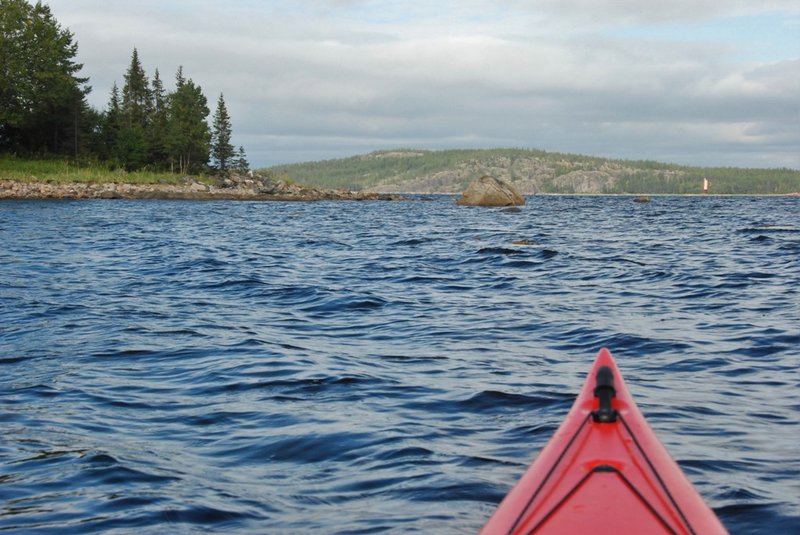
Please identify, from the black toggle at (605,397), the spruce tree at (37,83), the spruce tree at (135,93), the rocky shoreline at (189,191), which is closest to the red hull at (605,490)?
the black toggle at (605,397)

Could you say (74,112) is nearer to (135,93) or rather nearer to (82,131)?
(82,131)

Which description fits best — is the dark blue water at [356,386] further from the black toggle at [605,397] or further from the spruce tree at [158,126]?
the spruce tree at [158,126]

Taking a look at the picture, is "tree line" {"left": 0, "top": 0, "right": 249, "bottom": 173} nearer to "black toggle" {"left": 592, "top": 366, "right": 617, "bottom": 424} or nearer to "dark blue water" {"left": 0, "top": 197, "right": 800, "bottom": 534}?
"dark blue water" {"left": 0, "top": 197, "right": 800, "bottom": 534}

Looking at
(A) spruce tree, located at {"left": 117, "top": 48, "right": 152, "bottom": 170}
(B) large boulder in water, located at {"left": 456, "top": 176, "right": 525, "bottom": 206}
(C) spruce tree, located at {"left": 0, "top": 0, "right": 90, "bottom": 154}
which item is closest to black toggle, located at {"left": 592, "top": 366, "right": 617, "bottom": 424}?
(B) large boulder in water, located at {"left": 456, "top": 176, "right": 525, "bottom": 206}

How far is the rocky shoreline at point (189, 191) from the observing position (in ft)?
181

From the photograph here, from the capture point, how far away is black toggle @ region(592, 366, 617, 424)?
3743 millimetres

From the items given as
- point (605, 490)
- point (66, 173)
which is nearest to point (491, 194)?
point (66, 173)

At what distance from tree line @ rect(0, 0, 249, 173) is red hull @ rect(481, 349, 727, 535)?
66921 mm

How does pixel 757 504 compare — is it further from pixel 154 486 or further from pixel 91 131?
pixel 91 131

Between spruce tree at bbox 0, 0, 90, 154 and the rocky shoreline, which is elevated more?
spruce tree at bbox 0, 0, 90, 154

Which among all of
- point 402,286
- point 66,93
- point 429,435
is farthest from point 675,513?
point 66,93

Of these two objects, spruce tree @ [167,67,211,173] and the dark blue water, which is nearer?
the dark blue water

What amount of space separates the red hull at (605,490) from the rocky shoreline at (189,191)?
183 feet

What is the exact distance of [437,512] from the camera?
15.6 feet
